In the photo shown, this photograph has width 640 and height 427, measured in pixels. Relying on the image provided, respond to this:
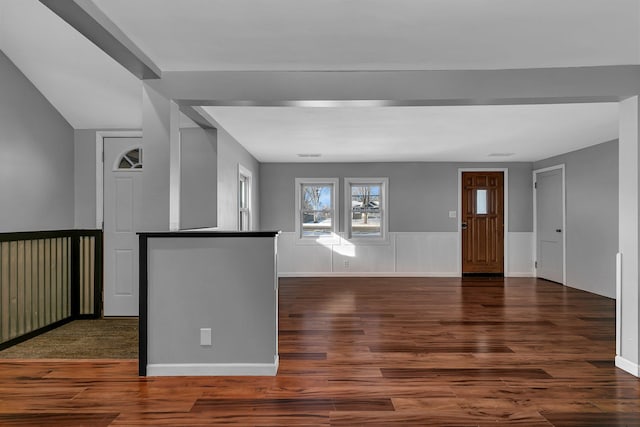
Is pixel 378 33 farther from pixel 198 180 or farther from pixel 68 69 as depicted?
pixel 68 69

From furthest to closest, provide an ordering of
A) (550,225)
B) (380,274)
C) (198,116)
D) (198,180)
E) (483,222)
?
(483,222) < (380,274) < (550,225) < (198,180) < (198,116)

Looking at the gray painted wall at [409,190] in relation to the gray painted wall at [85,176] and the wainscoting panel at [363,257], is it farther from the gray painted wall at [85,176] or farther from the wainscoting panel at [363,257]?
the gray painted wall at [85,176]

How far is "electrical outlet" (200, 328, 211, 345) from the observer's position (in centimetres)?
305

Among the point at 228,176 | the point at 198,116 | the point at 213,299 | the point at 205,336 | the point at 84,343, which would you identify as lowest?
the point at 84,343

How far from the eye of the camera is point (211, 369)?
9.99 feet

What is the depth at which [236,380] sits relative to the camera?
2.95 metres

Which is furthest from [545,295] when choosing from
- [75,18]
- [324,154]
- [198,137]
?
[75,18]

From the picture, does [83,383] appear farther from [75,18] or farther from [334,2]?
[334,2]

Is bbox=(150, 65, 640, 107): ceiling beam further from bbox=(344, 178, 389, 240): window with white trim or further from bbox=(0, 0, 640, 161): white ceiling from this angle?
bbox=(344, 178, 389, 240): window with white trim

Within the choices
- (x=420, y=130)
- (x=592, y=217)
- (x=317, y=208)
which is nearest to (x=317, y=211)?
(x=317, y=208)

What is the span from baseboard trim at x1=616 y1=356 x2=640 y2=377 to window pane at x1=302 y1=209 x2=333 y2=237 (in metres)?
5.52

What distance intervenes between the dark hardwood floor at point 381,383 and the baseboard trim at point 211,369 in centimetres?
6

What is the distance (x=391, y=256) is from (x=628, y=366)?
5.12m

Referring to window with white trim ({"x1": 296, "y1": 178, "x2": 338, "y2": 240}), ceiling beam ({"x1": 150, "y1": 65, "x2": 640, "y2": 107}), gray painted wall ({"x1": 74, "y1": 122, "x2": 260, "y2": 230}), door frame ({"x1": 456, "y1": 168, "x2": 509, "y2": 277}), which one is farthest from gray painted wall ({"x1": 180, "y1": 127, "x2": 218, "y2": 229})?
door frame ({"x1": 456, "y1": 168, "x2": 509, "y2": 277})
